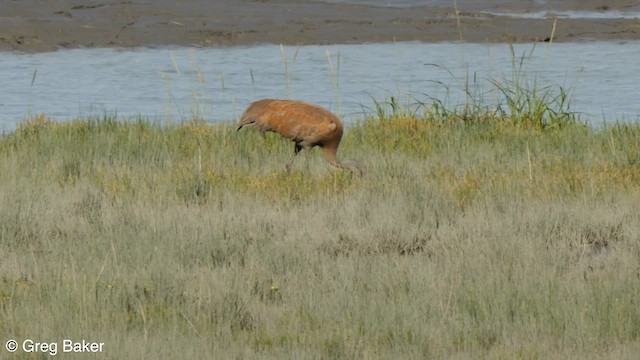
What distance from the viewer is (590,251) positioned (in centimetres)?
771

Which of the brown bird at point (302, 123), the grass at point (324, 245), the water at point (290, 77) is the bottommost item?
the water at point (290, 77)

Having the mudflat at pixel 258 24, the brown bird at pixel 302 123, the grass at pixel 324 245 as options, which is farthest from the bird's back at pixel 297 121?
the mudflat at pixel 258 24

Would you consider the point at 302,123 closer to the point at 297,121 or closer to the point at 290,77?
the point at 297,121

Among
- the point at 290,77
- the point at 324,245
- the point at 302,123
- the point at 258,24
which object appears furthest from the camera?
the point at 258,24

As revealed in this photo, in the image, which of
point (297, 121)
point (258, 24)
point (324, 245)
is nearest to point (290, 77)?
point (258, 24)

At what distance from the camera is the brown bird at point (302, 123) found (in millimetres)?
9758

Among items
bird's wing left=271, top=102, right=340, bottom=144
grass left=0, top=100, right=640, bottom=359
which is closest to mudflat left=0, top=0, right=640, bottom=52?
grass left=0, top=100, right=640, bottom=359

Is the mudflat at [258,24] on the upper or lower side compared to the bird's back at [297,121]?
lower

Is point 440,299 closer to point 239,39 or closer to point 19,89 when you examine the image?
point 19,89

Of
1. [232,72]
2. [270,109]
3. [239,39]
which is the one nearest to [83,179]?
[270,109]

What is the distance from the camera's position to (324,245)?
7746mm

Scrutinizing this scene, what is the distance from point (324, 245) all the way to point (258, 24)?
57.4ft

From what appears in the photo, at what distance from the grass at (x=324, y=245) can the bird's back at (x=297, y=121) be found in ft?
1.08

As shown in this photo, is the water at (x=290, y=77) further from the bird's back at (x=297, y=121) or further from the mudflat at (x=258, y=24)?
the bird's back at (x=297, y=121)
